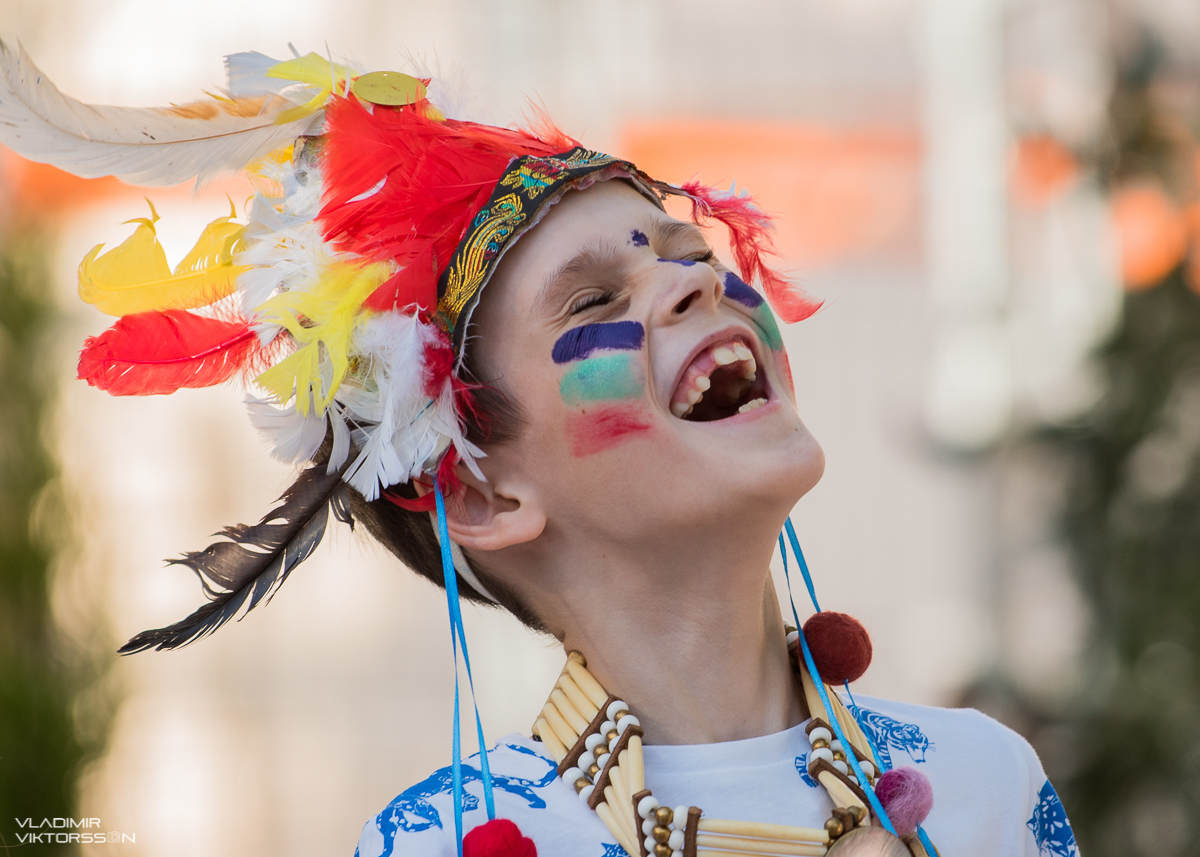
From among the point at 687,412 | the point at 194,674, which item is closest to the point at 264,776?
the point at 194,674

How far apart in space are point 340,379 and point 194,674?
2.67m

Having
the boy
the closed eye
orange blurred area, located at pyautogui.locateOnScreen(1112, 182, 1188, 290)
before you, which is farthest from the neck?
orange blurred area, located at pyautogui.locateOnScreen(1112, 182, 1188, 290)

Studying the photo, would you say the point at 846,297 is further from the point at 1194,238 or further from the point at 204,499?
the point at 204,499

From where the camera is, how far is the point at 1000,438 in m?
4.04

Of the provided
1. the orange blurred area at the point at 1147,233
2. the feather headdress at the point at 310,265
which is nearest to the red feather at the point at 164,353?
the feather headdress at the point at 310,265

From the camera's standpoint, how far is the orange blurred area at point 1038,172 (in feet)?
12.9

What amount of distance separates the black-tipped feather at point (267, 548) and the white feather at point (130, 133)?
451mm

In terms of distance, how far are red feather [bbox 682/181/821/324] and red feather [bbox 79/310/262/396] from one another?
0.69 meters

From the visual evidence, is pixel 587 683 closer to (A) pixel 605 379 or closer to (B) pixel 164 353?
(A) pixel 605 379

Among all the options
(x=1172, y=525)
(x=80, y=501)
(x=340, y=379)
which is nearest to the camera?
(x=340, y=379)

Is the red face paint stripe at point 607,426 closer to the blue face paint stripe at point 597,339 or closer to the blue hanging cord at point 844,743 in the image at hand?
the blue face paint stripe at point 597,339

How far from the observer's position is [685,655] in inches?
51.7

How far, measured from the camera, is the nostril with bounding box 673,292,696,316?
133 centimetres

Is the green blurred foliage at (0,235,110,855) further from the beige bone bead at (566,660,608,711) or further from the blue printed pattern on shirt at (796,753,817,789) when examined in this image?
the blue printed pattern on shirt at (796,753,817,789)
